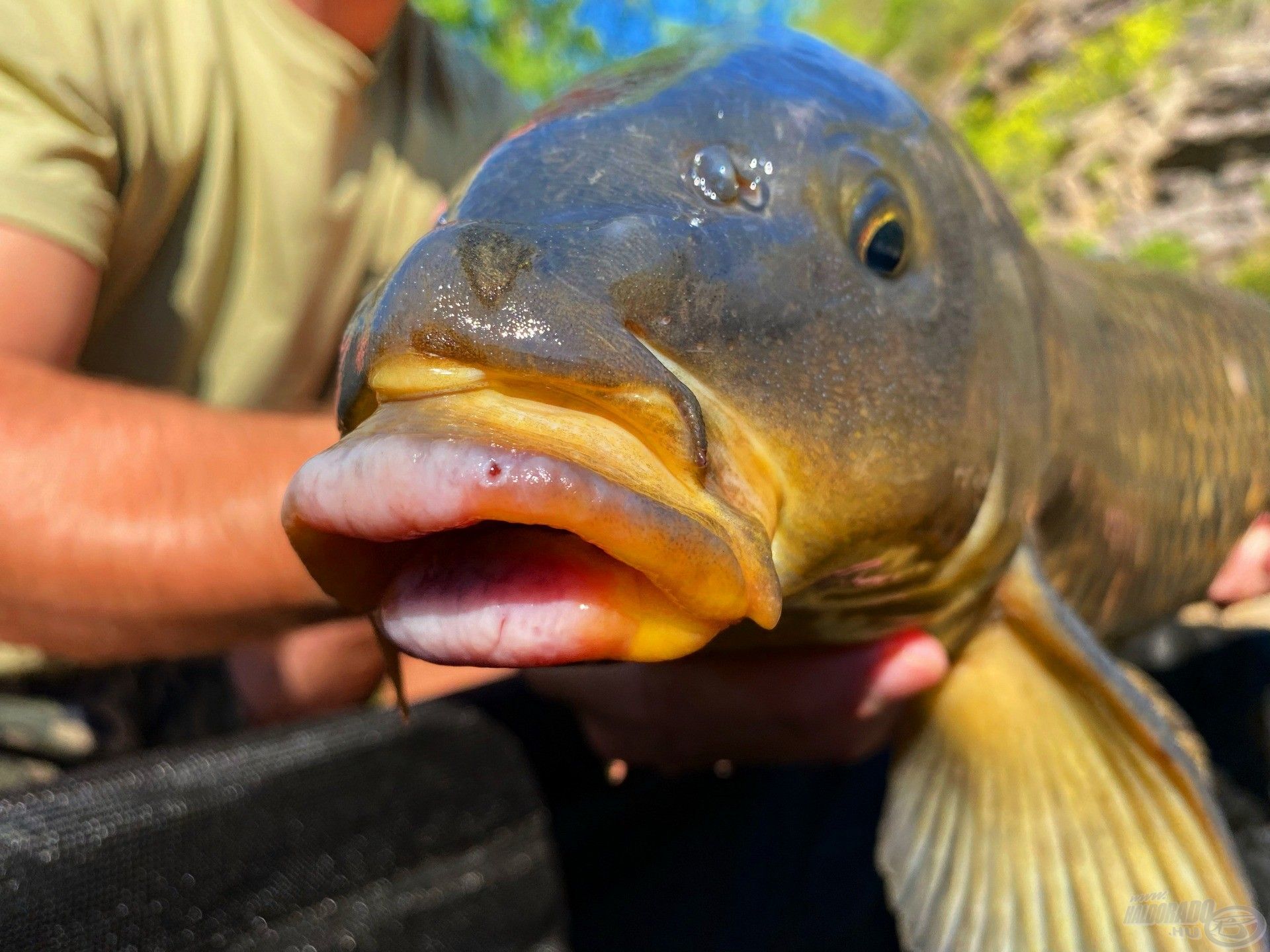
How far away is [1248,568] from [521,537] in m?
1.74

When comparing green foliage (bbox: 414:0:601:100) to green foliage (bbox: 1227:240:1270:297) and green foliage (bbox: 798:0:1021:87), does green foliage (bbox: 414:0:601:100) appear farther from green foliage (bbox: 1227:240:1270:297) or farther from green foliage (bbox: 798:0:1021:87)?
green foliage (bbox: 798:0:1021:87)

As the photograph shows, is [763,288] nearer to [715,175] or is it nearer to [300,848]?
[715,175]

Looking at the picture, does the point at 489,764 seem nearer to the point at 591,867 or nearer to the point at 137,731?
the point at 591,867

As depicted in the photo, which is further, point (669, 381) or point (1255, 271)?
point (1255, 271)

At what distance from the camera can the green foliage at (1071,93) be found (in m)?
10.5

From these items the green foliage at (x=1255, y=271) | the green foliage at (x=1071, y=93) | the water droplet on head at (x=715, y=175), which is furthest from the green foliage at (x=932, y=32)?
the water droplet on head at (x=715, y=175)

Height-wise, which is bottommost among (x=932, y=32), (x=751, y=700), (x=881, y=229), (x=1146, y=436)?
(x=751, y=700)

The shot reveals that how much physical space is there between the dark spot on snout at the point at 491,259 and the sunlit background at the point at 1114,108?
5525 millimetres

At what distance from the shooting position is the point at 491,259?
0.47 metres

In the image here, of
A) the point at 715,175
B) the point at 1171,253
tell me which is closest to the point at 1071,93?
the point at 1171,253

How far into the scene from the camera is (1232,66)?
314 inches

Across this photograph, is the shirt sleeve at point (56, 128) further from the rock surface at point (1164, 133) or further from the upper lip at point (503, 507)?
the rock surface at point (1164, 133)

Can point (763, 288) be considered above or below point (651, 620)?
above

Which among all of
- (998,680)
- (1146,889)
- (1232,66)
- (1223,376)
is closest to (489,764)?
(998,680)
